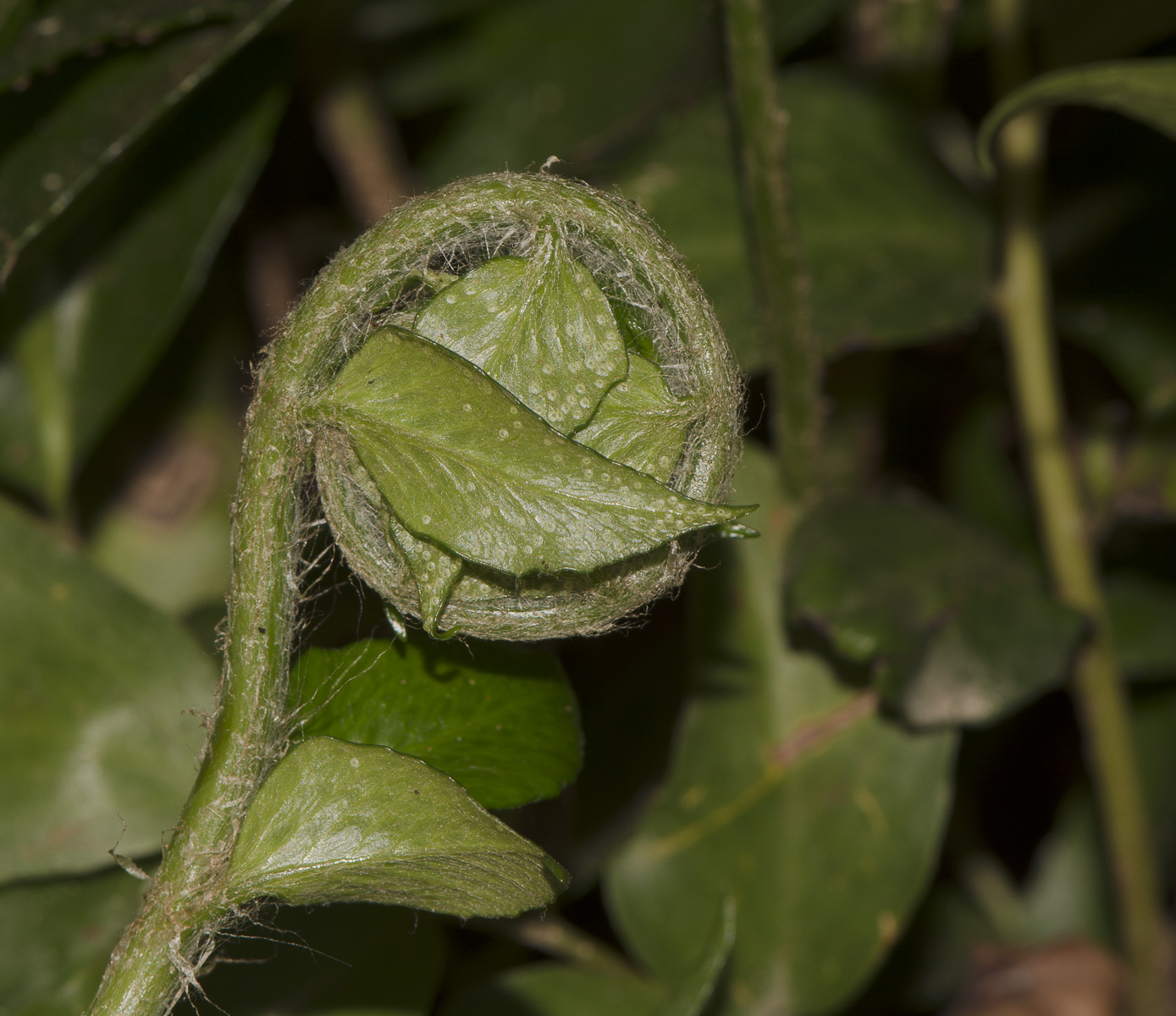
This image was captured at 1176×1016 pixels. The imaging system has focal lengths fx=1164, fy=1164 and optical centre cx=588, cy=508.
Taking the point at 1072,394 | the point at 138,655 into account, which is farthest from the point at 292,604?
the point at 1072,394

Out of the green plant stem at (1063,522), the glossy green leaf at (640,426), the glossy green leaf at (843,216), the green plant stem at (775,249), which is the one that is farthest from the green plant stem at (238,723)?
the green plant stem at (1063,522)

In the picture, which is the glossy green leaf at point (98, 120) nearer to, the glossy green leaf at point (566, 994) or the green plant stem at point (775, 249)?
the green plant stem at point (775, 249)

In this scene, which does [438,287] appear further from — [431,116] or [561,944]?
[431,116]

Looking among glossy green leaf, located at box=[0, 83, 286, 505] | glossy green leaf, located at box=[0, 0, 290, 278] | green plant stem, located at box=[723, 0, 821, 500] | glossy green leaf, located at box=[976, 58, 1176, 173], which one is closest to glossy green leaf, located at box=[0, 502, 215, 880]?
glossy green leaf, located at box=[0, 83, 286, 505]

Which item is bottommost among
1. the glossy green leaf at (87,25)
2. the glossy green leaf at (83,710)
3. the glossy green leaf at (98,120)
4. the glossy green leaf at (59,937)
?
the glossy green leaf at (59,937)

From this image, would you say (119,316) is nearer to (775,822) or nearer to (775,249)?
(775,249)

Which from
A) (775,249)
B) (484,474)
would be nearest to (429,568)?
(484,474)
